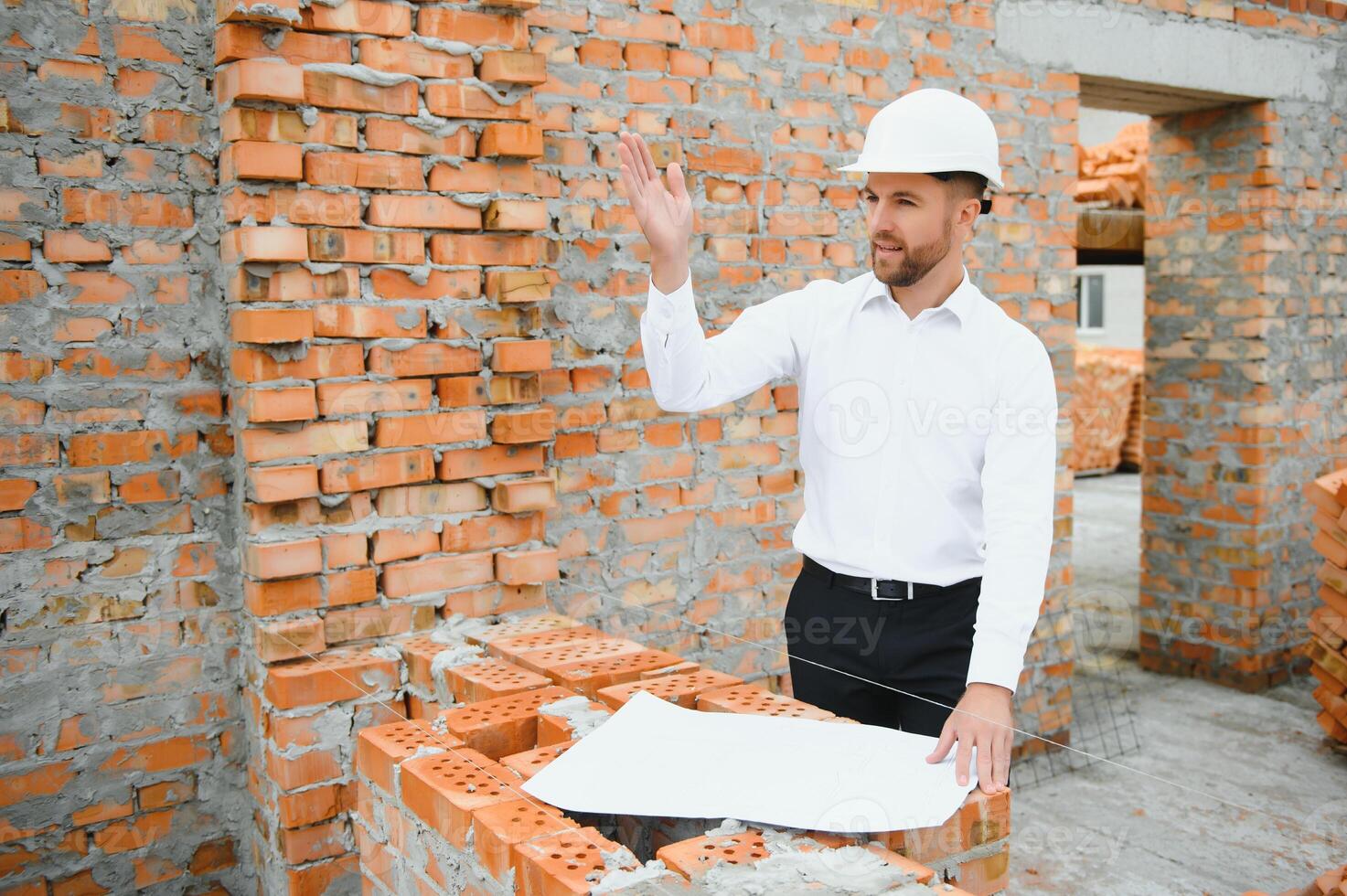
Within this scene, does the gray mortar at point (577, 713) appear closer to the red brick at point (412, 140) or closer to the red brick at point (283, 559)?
the red brick at point (283, 559)

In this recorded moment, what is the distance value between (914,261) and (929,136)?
0.26 meters

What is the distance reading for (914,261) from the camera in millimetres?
2375

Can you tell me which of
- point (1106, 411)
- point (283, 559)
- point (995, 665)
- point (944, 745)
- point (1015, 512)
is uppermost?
point (1015, 512)

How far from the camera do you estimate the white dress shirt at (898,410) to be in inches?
88.0

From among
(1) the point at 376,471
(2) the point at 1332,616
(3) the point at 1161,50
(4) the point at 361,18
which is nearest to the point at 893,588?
(1) the point at 376,471

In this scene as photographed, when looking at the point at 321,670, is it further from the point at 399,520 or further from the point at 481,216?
the point at 481,216

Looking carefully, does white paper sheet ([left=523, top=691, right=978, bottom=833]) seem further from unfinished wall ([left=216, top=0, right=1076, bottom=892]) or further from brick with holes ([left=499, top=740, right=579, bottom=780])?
unfinished wall ([left=216, top=0, right=1076, bottom=892])

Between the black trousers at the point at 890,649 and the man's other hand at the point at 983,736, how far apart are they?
464mm

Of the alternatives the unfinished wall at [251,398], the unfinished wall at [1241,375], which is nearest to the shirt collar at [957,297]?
the unfinished wall at [251,398]

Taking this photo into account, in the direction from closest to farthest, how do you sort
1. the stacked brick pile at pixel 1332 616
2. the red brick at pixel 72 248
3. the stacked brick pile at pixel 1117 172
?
the red brick at pixel 72 248 → the stacked brick pile at pixel 1332 616 → the stacked brick pile at pixel 1117 172

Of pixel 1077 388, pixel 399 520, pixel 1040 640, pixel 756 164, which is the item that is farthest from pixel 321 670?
pixel 1077 388

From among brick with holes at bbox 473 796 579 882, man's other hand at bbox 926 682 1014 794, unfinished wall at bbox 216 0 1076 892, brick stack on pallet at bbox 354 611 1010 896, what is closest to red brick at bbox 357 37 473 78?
unfinished wall at bbox 216 0 1076 892

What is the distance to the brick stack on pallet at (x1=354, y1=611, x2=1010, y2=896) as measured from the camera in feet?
5.41

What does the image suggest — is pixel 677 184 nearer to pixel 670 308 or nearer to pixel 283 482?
pixel 670 308
